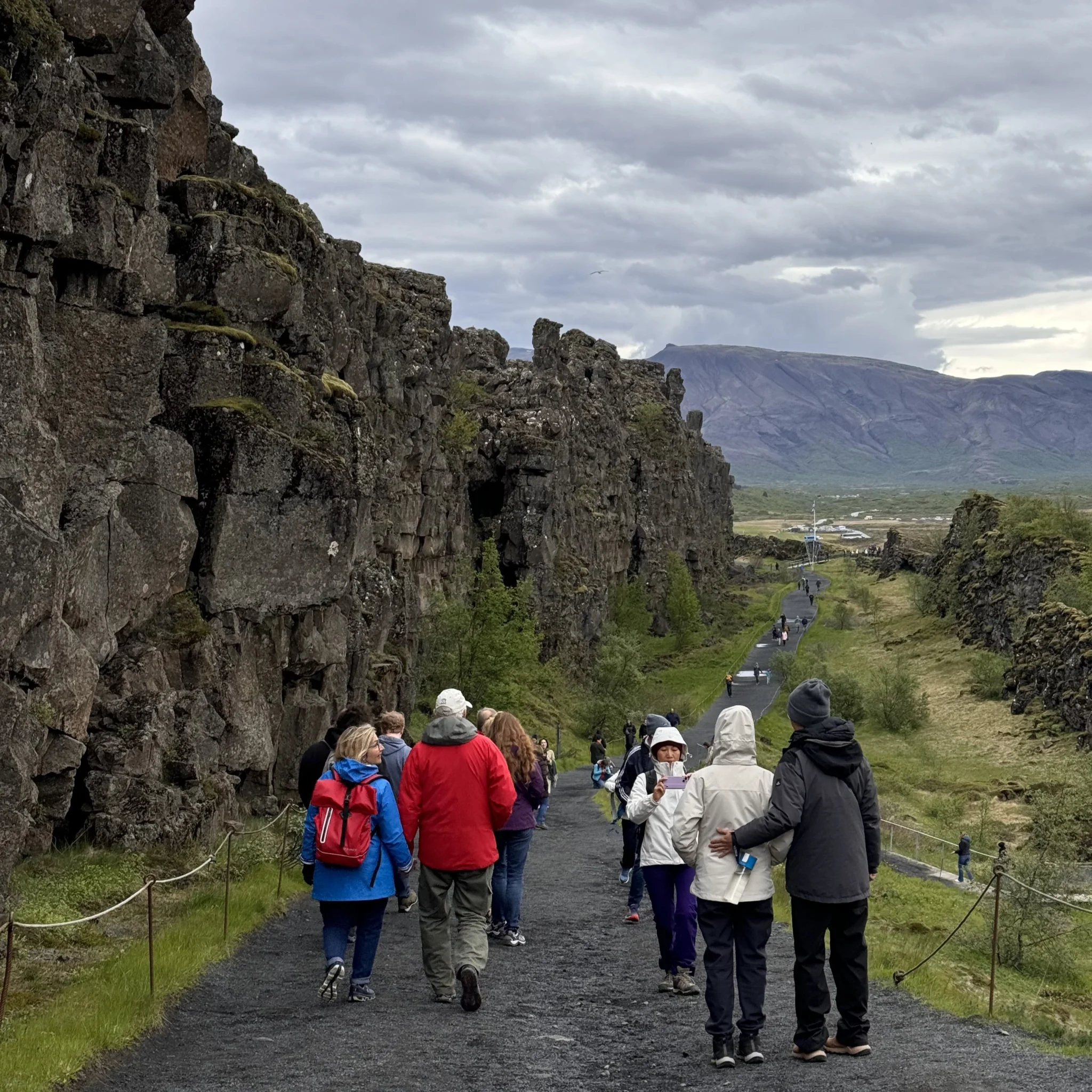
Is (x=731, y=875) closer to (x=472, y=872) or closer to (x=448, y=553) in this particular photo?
(x=472, y=872)

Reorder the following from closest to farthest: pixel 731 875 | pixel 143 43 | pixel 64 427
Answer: pixel 731 875 → pixel 64 427 → pixel 143 43

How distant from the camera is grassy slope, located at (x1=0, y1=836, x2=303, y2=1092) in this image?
11.2 meters

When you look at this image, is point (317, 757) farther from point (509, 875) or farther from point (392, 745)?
→ point (509, 875)

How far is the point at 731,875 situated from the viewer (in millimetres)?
10828

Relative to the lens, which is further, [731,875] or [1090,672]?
[1090,672]

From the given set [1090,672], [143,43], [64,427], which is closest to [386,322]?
[143,43]

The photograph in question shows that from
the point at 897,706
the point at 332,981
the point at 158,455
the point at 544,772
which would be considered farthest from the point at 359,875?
the point at 897,706

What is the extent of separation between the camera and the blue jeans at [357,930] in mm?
12695

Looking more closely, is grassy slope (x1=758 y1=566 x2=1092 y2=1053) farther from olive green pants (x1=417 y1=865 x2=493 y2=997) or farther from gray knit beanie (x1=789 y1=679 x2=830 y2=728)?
olive green pants (x1=417 y1=865 x2=493 y2=997)

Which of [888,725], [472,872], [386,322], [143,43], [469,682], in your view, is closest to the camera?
[472,872]

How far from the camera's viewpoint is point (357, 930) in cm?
1295

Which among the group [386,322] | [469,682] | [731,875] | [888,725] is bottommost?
[888,725]

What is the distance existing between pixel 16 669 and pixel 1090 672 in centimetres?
5948

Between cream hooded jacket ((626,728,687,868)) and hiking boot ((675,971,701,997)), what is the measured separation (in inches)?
48.6
